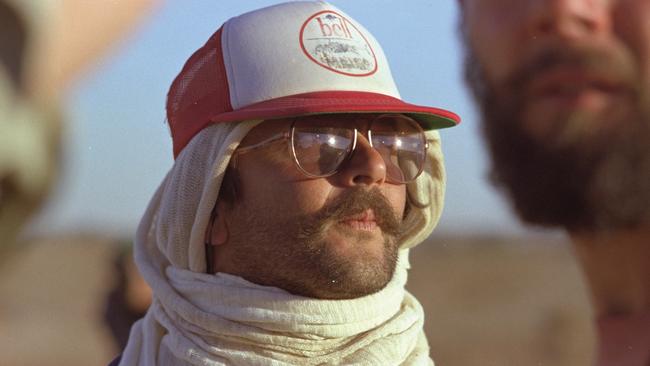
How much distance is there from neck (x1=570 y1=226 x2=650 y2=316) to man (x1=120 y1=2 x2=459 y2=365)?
1.05m

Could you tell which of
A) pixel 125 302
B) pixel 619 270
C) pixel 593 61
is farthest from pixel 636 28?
pixel 125 302

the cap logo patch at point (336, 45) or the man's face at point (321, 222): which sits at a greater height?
the cap logo patch at point (336, 45)

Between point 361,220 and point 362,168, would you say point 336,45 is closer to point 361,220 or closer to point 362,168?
point 362,168

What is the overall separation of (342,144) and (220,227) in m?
0.50

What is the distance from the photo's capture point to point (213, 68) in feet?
10.1

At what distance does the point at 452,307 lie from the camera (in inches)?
779

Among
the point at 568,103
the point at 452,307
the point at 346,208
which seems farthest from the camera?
the point at 452,307

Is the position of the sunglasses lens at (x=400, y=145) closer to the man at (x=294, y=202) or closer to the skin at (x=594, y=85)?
the man at (x=294, y=202)

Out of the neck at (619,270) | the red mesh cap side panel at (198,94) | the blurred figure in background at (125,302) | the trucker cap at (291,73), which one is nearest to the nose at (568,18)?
the neck at (619,270)

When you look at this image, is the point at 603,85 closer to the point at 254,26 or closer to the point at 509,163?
the point at 509,163

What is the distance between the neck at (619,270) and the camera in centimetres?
175

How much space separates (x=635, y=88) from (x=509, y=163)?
0.32 meters

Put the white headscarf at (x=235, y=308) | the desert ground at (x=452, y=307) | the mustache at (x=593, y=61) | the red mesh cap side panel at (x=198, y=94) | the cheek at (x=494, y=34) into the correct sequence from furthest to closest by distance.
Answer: the desert ground at (x=452, y=307) < the red mesh cap side panel at (x=198, y=94) < the white headscarf at (x=235, y=308) < the cheek at (x=494, y=34) < the mustache at (x=593, y=61)

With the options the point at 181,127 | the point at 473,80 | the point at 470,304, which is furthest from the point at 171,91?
the point at 470,304
